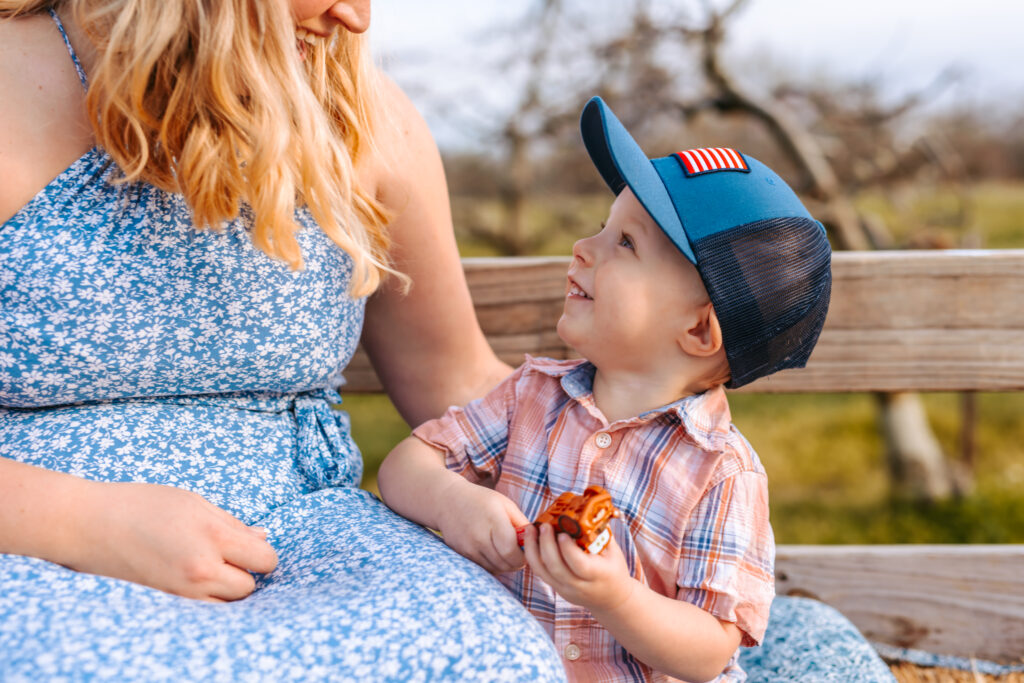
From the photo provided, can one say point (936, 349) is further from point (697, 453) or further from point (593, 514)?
point (593, 514)

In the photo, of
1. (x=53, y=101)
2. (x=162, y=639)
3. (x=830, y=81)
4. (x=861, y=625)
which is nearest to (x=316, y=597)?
(x=162, y=639)

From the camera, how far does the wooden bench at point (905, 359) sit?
5.67ft

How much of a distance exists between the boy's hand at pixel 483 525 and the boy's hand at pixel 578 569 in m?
0.07

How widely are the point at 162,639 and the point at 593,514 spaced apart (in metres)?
0.49

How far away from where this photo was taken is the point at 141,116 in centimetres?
119

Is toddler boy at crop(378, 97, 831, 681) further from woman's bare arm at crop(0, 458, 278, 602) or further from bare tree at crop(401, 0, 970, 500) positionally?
bare tree at crop(401, 0, 970, 500)

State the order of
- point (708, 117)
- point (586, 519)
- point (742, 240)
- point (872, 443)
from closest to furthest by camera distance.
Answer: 1. point (586, 519)
2. point (742, 240)
3. point (708, 117)
4. point (872, 443)

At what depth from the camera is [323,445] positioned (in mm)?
1463

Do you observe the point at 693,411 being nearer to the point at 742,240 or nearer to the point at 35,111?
the point at 742,240

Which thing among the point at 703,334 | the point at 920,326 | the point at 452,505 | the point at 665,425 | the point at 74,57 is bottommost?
the point at 452,505

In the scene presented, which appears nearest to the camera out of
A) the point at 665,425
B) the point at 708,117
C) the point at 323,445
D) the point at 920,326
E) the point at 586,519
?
the point at 586,519

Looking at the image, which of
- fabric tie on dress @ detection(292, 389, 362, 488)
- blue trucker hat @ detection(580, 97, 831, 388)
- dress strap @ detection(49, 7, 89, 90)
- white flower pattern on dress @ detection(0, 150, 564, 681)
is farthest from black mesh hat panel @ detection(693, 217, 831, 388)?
dress strap @ detection(49, 7, 89, 90)

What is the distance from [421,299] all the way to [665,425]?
0.54m

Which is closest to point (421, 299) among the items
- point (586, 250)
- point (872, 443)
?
point (586, 250)
